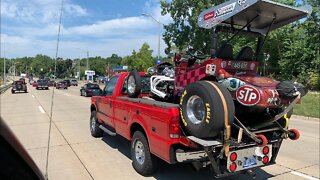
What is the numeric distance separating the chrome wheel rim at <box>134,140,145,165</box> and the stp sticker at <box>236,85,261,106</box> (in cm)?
201

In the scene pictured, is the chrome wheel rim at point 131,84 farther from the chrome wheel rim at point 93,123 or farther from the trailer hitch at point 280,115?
the trailer hitch at point 280,115

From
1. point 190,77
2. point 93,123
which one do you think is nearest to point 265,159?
point 190,77

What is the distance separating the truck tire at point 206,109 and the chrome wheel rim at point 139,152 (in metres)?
1.35

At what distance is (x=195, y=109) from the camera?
4348 millimetres

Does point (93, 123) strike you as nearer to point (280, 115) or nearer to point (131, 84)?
point (131, 84)

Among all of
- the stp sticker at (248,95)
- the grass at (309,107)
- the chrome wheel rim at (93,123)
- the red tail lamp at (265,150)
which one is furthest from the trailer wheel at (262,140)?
the grass at (309,107)

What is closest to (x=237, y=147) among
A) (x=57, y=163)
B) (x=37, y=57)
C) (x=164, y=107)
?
(x=164, y=107)

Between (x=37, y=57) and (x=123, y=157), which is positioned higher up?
(x=37, y=57)

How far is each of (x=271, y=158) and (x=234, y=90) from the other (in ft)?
4.14

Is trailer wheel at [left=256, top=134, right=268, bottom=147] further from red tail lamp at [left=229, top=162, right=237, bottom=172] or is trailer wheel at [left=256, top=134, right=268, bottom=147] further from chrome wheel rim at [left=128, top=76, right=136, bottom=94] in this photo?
chrome wheel rim at [left=128, top=76, right=136, bottom=94]

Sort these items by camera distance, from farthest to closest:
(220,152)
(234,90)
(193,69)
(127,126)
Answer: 1. (127,126)
2. (193,69)
3. (234,90)
4. (220,152)

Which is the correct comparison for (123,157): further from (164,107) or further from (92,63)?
(92,63)

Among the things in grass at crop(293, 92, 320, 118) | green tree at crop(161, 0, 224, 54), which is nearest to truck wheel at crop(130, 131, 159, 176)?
grass at crop(293, 92, 320, 118)

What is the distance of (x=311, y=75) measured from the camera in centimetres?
2594
